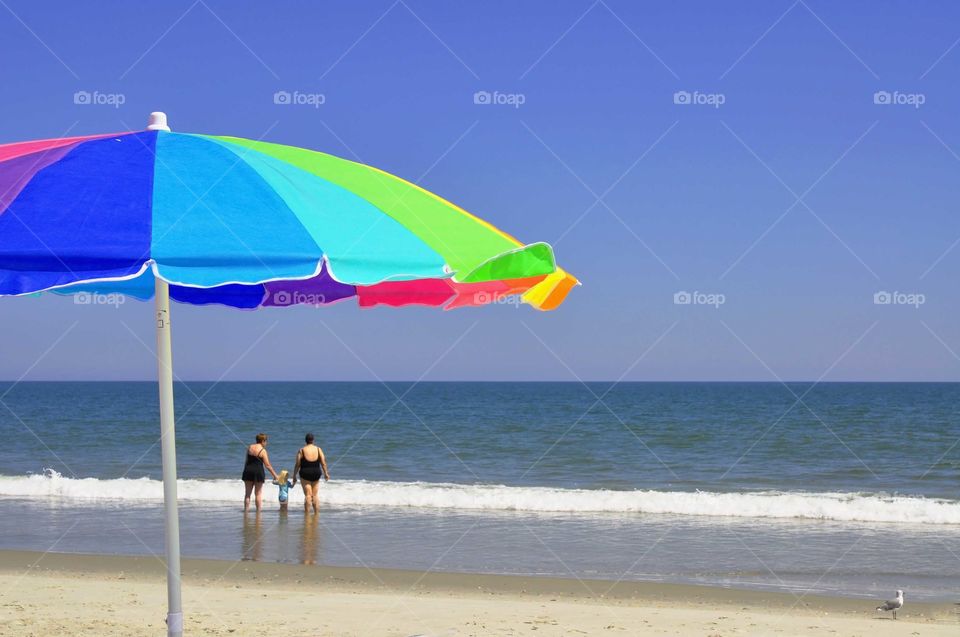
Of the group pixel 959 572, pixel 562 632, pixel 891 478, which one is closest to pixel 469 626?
pixel 562 632

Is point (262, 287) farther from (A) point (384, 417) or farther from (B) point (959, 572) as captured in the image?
(A) point (384, 417)

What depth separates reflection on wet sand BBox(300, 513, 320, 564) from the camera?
12.8 metres

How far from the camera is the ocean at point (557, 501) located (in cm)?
1295

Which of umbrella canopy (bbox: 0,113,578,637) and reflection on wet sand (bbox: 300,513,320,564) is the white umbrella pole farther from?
reflection on wet sand (bbox: 300,513,320,564)

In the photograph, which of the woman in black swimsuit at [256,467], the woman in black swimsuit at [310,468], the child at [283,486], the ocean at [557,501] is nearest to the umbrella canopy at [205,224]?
the ocean at [557,501]

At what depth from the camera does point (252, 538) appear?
14516 millimetres

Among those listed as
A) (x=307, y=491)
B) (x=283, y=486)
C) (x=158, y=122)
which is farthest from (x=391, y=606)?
(x=307, y=491)

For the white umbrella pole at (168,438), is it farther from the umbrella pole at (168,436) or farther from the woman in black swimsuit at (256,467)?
the woman in black swimsuit at (256,467)

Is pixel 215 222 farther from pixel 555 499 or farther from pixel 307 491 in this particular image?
pixel 555 499

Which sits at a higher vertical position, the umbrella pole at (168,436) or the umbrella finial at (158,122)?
the umbrella finial at (158,122)

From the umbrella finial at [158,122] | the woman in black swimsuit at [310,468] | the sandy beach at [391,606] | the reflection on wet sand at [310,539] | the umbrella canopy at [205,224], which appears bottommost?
the sandy beach at [391,606]

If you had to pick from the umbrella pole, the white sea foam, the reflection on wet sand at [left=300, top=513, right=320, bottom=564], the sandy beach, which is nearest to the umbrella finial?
the umbrella pole

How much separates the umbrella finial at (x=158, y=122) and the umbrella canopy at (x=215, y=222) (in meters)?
0.05

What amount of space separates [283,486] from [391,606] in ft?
24.9
